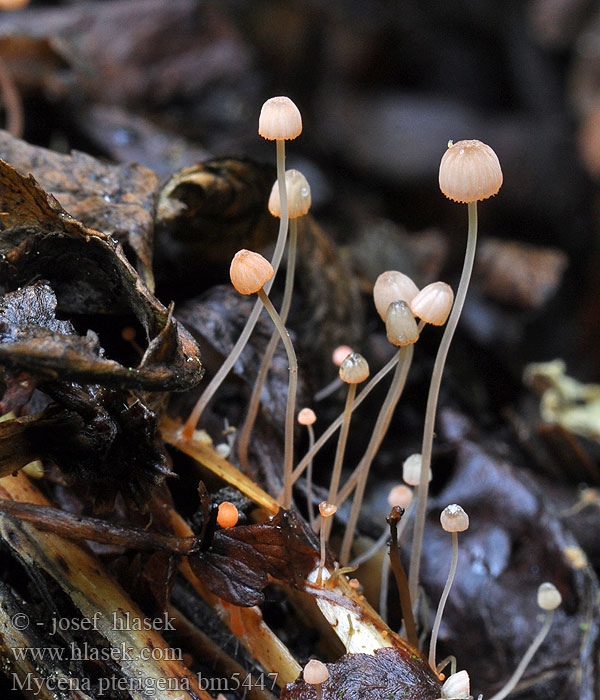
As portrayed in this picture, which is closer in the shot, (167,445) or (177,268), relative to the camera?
(167,445)

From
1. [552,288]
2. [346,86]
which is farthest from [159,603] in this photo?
[346,86]

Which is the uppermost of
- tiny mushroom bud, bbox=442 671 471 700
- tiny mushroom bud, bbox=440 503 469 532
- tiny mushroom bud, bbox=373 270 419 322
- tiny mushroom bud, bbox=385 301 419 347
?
tiny mushroom bud, bbox=373 270 419 322

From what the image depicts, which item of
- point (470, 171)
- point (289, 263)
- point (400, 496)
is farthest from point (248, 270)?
point (400, 496)

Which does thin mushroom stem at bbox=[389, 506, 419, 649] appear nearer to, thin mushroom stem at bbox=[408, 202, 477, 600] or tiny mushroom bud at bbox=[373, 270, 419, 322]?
thin mushroom stem at bbox=[408, 202, 477, 600]

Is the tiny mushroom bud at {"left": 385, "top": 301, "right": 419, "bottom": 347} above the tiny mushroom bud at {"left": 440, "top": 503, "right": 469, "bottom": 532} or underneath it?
above

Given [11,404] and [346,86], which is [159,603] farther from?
[346,86]

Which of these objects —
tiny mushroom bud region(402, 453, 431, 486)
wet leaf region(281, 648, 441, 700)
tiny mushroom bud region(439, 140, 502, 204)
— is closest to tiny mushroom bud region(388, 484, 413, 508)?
tiny mushroom bud region(402, 453, 431, 486)
